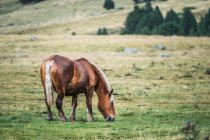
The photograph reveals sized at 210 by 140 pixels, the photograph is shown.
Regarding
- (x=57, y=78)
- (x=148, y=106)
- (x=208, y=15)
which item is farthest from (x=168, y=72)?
(x=208, y=15)

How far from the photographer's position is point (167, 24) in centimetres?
10869

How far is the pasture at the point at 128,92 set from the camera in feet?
56.6

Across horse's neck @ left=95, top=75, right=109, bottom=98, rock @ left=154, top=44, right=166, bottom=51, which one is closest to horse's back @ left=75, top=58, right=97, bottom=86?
horse's neck @ left=95, top=75, right=109, bottom=98

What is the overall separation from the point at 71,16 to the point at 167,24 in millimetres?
69659

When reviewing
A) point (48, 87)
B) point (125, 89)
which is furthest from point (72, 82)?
point (125, 89)

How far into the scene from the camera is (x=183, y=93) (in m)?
32.2

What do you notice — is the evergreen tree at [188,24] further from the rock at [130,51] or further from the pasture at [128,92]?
the rock at [130,51]

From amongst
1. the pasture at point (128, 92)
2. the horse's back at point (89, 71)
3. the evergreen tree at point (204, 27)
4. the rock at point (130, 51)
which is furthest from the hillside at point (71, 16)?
the horse's back at point (89, 71)

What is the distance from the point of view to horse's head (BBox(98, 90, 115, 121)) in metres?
20.8

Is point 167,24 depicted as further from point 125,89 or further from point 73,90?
point 73,90

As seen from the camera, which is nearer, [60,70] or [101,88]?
[60,70]

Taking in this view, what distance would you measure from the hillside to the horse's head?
113 metres

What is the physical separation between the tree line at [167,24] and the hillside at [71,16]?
11.6 m

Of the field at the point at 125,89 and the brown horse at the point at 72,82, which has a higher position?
the brown horse at the point at 72,82
